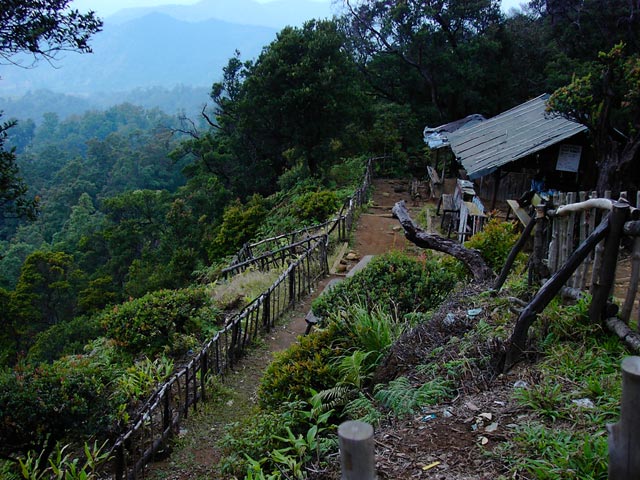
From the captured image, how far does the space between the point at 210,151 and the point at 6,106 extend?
167555mm

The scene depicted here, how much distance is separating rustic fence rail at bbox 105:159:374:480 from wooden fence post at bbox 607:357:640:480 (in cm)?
463

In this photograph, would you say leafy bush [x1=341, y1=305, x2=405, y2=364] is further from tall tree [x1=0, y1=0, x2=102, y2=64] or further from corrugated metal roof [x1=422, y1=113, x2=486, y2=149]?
corrugated metal roof [x1=422, y1=113, x2=486, y2=149]

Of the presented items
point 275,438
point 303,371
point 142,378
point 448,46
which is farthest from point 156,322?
point 448,46

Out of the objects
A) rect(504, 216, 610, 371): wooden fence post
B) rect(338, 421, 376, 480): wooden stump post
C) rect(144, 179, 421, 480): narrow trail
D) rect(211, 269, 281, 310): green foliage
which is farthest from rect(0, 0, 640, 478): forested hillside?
rect(338, 421, 376, 480): wooden stump post

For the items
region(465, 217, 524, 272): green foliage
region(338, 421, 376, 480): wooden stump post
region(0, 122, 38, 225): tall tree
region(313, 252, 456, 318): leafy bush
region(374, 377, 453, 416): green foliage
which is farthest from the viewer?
region(465, 217, 524, 272): green foliage

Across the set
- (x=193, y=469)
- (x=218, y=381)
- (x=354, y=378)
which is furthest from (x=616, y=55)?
(x=193, y=469)

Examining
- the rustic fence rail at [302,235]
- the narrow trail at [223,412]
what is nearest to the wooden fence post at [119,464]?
the narrow trail at [223,412]

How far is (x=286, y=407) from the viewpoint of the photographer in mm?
5570

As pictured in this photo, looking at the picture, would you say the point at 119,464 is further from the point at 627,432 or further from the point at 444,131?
the point at 444,131

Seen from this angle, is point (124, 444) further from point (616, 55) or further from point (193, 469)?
point (616, 55)

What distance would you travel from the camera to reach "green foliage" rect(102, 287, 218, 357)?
8500 mm

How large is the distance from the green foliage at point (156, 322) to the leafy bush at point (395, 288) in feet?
8.21

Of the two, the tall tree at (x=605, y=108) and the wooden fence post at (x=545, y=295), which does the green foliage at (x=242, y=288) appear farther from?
the tall tree at (x=605, y=108)

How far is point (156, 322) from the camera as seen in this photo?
28.0 ft
